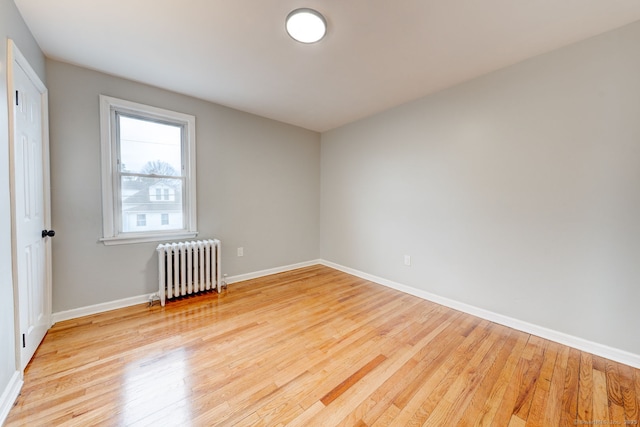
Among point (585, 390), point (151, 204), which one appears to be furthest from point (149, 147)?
point (585, 390)

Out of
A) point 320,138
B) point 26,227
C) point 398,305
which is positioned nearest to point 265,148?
point 320,138

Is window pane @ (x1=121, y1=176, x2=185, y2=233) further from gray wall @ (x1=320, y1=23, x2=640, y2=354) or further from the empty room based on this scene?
gray wall @ (x1=320, y1=23, x2=640, y2=354)

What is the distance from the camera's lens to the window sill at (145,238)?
2461 mm

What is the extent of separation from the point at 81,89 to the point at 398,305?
12.8ft

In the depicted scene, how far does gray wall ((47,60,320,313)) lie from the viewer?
7.31 feet

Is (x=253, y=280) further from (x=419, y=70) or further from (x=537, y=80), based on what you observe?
(x=537, y=80)

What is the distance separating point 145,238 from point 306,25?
2.64 meters

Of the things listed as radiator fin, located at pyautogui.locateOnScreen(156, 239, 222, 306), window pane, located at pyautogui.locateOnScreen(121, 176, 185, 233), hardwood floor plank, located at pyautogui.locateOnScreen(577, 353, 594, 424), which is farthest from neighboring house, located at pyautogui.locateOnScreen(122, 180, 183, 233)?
hardwood floor plank, located at pyautogui.locateOnScreen(577, 353, 594, 424)

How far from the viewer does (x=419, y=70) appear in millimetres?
2279

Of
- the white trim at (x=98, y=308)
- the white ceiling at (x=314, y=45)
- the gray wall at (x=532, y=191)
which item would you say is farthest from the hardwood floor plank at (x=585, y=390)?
the white trim at (x=98, y=308)

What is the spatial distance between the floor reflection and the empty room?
0.01 meters

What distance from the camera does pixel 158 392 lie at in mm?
1437

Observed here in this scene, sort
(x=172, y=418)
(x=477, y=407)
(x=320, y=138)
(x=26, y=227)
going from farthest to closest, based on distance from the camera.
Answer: (x=320, y=138) → (x=26, y=227) → (x=477, y=407) → (x=172, y=418)

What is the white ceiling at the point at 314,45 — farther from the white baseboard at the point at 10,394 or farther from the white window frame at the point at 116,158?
the white baseboard at the point at 10,394
